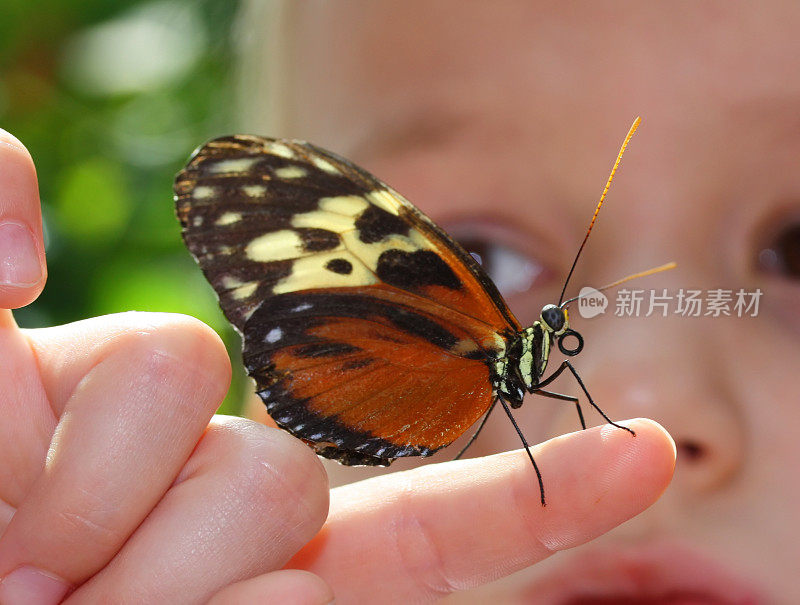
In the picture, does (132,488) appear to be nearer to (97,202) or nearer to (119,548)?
(119,548)

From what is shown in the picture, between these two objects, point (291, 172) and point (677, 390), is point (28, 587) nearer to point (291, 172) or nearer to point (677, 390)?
point (291, 172)

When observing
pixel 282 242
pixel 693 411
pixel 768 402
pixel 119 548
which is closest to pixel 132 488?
pixel 119 548

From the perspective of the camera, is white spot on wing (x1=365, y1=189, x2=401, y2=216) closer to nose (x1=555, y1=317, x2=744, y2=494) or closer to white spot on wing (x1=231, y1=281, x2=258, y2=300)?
white spot on wing (x1=231, y1=281, x2=258, y2=300)

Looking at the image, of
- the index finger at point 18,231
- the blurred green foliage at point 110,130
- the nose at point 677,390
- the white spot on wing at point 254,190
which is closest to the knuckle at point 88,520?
the index finger at point 18,231

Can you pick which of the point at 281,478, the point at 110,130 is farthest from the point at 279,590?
the point at 110,130

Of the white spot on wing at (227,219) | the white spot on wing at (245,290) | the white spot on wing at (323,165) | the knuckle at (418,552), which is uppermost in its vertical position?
the white spot on wing at (323,165)

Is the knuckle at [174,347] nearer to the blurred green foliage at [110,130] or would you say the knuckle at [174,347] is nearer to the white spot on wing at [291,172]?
the white spot on wing at [291,172]
